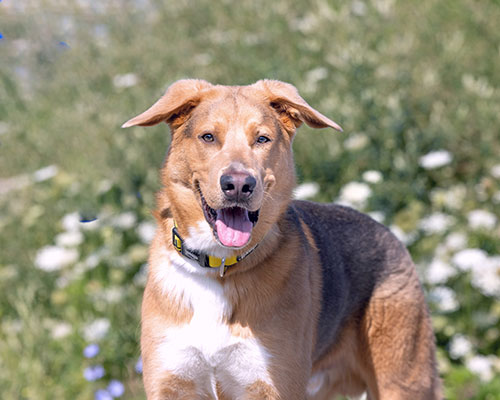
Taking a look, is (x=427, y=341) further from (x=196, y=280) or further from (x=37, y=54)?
(x=37, y=54)

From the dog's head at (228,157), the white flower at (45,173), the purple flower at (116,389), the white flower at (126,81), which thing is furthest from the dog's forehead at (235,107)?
the white flower at (126,81)

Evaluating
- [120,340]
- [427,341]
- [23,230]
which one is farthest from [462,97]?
[23,230]

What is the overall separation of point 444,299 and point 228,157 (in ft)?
8.92

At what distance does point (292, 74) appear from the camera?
7004mm

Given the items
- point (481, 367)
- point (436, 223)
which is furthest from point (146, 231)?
point (481, 367)

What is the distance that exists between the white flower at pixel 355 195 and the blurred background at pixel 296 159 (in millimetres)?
13

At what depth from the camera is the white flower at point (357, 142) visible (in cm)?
598

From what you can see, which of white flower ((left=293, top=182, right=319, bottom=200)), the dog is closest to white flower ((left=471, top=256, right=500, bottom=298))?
white flower ((left=293, top=182, right=319, bottom=200))

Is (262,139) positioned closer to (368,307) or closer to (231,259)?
(231,259)

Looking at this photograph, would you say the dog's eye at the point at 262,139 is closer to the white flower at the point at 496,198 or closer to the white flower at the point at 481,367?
the white flower at the point at 481,367

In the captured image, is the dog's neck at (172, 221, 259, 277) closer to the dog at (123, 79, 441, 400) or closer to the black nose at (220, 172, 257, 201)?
the dog at (123, 79, 441, 400)

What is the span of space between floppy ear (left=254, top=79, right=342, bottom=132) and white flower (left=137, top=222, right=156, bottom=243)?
2.50 meters

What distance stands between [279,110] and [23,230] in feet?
13.0

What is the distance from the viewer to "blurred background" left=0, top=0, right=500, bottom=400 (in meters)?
4.92
